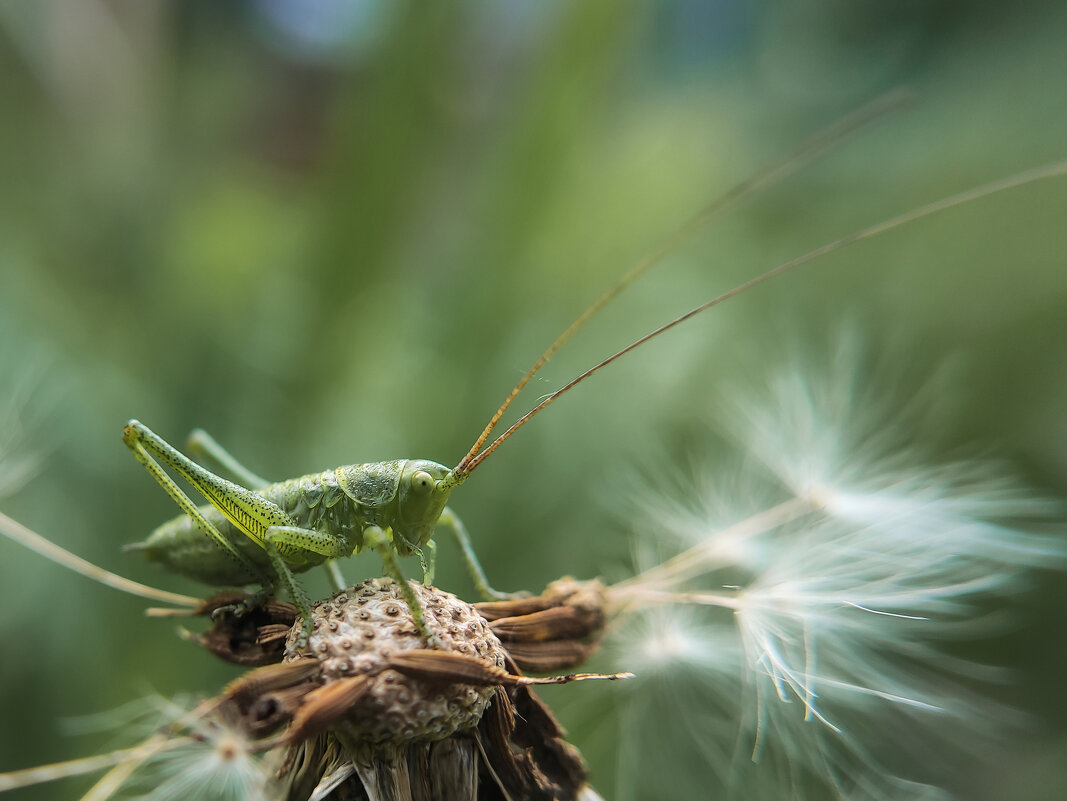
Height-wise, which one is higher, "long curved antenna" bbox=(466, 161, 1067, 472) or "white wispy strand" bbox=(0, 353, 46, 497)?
"white wispy strand" bbox=(0, 353, 46, 497)

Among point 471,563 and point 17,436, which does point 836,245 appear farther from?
point 17,436

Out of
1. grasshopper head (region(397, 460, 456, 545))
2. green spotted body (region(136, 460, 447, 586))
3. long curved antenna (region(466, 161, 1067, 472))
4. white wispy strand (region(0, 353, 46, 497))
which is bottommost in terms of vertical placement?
long curved antenna (region(466, 161, 1067, 472))

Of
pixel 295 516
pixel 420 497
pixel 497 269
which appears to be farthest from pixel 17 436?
pixel 497 269

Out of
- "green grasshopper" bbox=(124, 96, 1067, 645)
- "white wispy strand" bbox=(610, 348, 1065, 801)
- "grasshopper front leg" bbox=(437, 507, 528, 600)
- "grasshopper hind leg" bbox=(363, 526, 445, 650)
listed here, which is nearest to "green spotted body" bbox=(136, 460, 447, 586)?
"green grasshopper" bbox=(124, 96, 1067, 645)

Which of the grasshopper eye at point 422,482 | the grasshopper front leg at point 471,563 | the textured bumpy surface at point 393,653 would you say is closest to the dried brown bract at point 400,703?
the textured bumpy surface at point 393,653

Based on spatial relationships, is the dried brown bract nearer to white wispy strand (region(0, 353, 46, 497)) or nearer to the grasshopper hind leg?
the grasshopper hind leg

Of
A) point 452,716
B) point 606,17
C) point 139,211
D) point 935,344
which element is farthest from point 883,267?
point 139,211

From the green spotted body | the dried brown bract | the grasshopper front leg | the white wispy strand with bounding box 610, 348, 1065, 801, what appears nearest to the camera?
the dried brown bract
